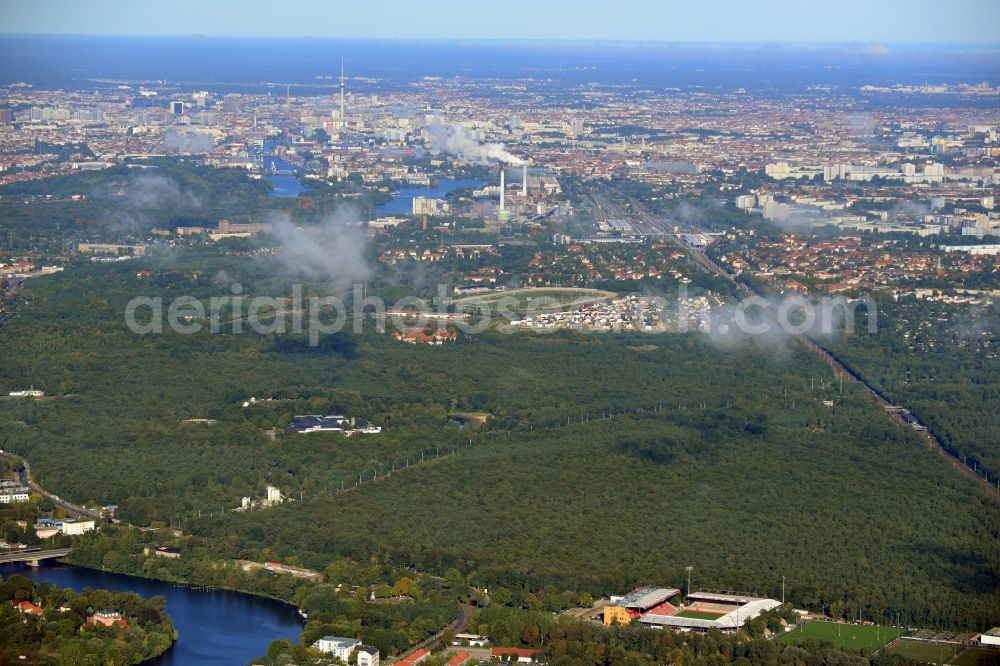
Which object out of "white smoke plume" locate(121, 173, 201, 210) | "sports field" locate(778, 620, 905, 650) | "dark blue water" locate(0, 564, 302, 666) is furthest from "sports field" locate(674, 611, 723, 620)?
"white smoke plume" locate(121, 173, 201, 210)

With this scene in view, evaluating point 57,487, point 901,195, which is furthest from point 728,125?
point 57,487

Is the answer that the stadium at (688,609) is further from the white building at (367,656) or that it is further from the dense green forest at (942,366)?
the dense green forest at (942,366)

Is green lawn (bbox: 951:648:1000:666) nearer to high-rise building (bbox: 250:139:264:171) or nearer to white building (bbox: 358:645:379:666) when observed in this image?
white building (bbox: 358:645:379:666)

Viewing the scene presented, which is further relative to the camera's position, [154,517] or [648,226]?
[648,226]

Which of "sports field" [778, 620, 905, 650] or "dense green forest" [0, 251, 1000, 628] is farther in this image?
"dense green forest" [0, 251, 1000, 628]

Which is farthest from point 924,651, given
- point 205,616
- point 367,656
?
point 205,616

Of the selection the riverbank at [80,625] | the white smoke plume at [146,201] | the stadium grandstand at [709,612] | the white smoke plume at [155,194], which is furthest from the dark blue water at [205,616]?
the white smoke plume at [155,194]

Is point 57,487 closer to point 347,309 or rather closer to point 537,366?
point 537,366
